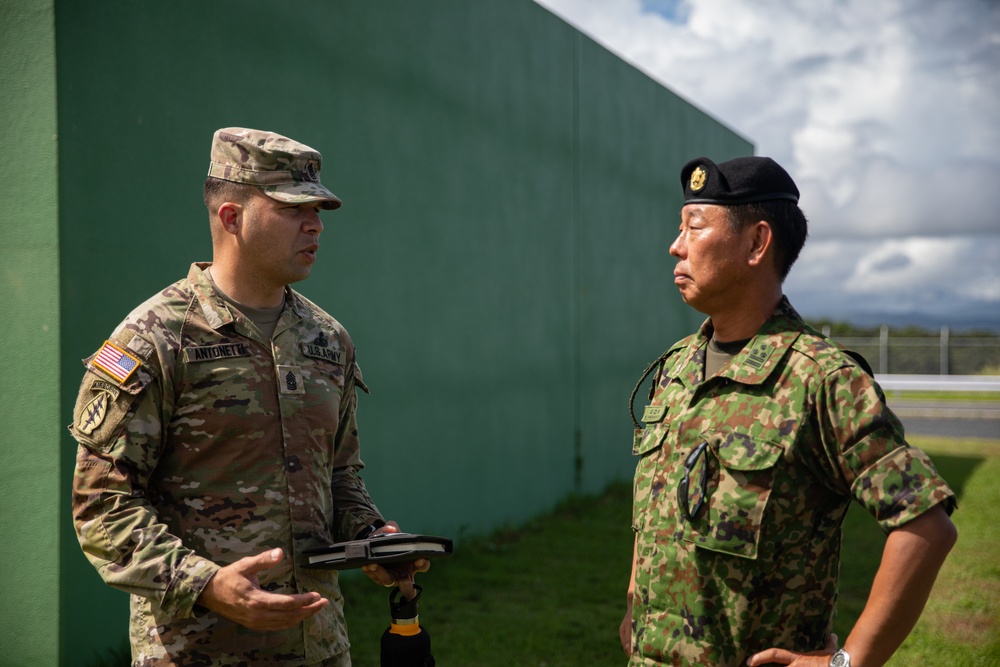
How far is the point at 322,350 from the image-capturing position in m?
2.62

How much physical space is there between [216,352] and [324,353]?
0.34 metres

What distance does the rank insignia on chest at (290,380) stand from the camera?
2449 millimetres

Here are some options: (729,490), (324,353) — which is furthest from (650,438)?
(324,353)

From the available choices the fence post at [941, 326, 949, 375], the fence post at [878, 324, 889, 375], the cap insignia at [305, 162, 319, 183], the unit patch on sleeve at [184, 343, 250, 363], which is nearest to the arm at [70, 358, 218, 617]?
the unit patch on sleeve at [184, 343, 250, 363]

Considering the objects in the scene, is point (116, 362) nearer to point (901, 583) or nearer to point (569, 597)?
point (901, 583)

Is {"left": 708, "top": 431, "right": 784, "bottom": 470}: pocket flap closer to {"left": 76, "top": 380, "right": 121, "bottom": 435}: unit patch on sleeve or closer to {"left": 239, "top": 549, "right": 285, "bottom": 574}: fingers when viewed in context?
{"left": 239, "top": 549, "right": 285, "bottom": 574}: fingers

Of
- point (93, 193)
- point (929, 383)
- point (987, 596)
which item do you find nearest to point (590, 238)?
point (987, 596)

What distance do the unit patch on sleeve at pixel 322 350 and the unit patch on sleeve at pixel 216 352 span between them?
7.3 inches

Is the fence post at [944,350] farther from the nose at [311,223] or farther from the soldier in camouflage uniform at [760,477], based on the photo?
the nose at [311,223]

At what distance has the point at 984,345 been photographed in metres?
30.5

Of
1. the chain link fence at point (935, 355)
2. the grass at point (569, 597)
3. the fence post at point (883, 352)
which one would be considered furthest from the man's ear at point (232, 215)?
the fence post at point (883, 352)

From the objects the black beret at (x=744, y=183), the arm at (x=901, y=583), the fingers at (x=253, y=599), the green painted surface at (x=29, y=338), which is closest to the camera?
the arm at (x=901, y=583)

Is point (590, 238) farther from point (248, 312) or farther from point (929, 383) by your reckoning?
point (929, 383)

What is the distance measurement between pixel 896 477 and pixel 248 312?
5.60ft
